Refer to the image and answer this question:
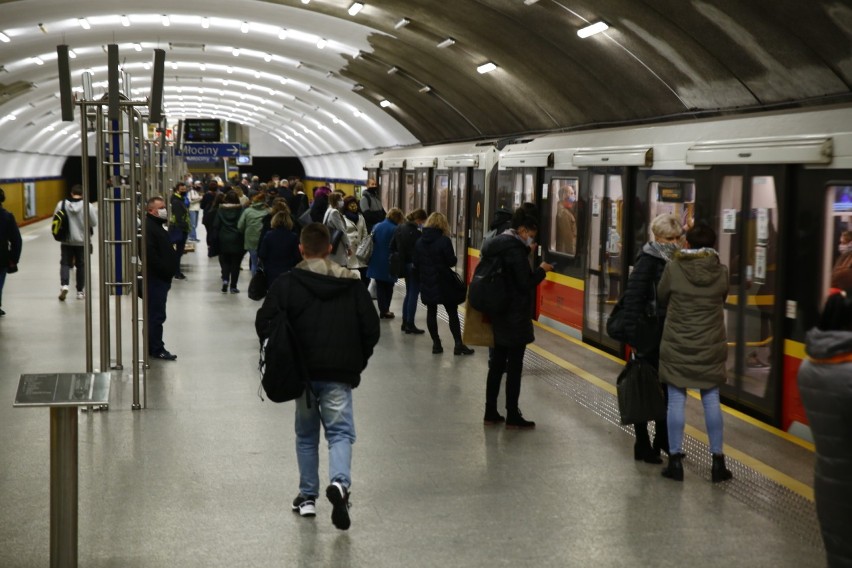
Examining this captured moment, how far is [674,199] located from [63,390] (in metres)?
6.50

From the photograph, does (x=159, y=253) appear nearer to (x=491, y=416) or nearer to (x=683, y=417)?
(x=491, y=416)

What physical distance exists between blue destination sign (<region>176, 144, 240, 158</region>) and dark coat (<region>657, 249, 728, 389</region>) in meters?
39.0

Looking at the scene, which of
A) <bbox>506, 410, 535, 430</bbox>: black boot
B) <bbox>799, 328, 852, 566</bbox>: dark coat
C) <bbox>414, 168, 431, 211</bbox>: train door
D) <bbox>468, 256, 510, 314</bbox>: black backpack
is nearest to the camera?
<bbox>799, 328, 852, 566</bbox>: dark coat

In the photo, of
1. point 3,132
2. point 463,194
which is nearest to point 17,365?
point 463,194

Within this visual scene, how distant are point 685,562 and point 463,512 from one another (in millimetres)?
1271

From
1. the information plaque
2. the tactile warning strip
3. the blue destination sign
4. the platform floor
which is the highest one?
the blue destination sign

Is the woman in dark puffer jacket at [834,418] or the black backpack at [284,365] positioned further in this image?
the black backpack at [284,365]

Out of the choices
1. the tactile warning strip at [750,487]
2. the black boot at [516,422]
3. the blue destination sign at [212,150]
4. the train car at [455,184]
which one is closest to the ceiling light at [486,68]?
the train car at [455,184]

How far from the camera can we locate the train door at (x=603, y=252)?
1108cm

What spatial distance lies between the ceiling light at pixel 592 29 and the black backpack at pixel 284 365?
7.94 metres

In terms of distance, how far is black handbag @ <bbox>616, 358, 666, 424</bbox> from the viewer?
673 centimetres

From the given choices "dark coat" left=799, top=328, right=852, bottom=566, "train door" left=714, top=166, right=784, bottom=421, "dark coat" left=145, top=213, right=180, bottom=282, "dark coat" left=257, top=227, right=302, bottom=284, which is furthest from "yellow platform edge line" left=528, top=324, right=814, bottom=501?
"dark coat" left=145, top=213, right=180, bottom=282

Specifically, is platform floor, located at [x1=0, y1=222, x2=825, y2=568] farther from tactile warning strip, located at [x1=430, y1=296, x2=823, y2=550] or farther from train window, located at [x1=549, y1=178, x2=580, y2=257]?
train window, located at [x1=549, y1=178, x2=580, y2=257]

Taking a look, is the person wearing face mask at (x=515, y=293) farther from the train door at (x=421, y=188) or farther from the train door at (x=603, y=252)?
the train door at (x=421, y=188)
